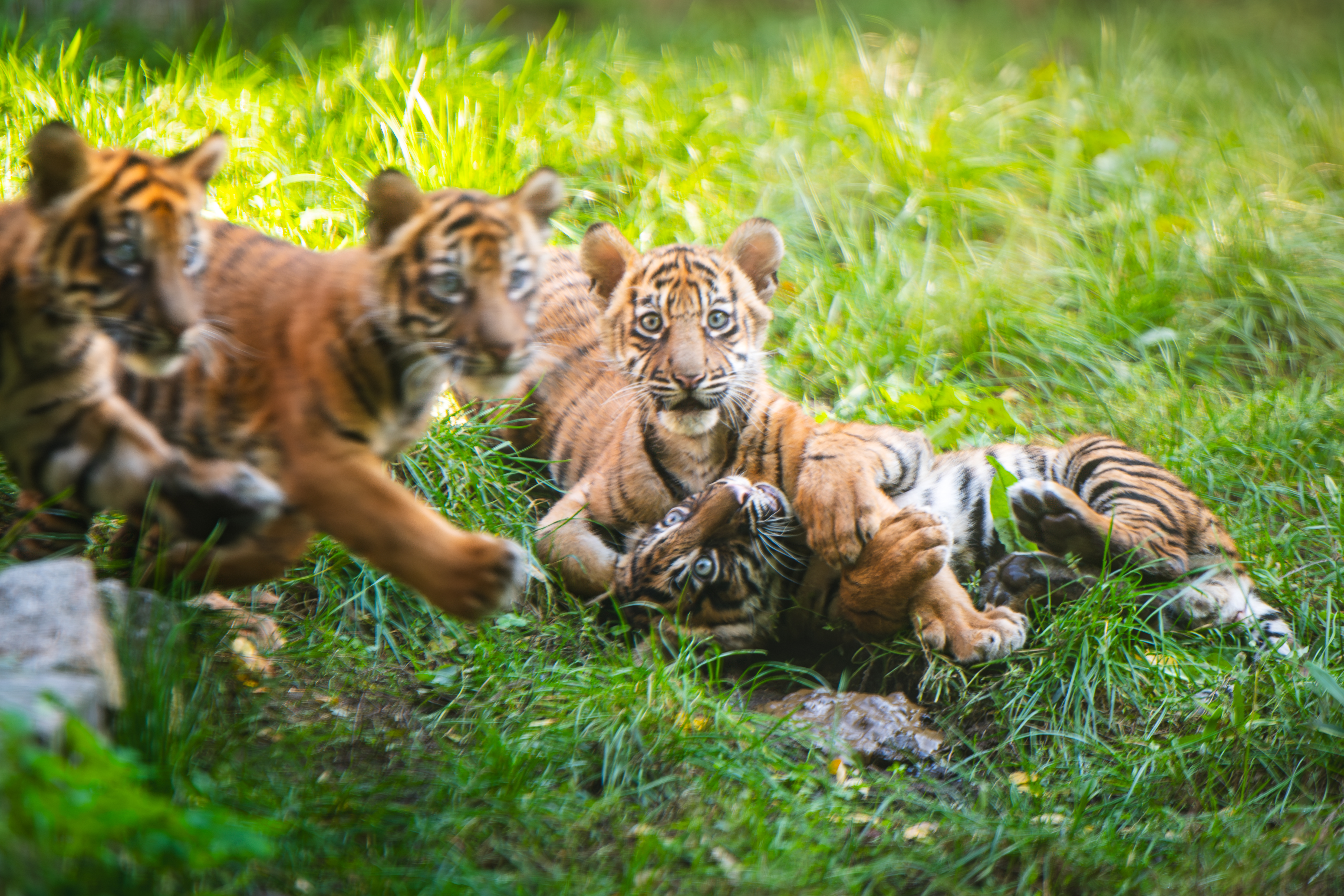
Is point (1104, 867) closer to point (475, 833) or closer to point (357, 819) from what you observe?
point (475, 833)

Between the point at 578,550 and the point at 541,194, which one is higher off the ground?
the point at 541,194

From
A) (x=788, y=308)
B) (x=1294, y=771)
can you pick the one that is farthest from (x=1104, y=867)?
(x=788, y=308)

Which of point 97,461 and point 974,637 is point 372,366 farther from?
point 974,637

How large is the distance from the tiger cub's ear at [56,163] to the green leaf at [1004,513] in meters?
3.23

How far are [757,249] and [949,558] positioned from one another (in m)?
1.36

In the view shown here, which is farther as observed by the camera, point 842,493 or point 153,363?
point 842,493

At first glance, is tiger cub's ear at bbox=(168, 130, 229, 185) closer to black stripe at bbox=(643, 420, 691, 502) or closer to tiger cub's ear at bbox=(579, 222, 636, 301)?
tiger cub's ear at bbox=(579, 222, 636, 301)

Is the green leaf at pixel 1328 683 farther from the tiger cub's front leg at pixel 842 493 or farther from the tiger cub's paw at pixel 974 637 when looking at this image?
the tiger cub's front leg at pixel 842 493

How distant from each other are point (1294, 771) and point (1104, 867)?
914 mm

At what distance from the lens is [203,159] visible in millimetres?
2139

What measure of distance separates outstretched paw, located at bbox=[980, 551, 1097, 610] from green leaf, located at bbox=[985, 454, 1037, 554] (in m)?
0.14

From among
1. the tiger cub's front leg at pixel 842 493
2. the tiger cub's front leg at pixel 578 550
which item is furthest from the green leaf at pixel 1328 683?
the tiger cub's front leg at pixel 578 550

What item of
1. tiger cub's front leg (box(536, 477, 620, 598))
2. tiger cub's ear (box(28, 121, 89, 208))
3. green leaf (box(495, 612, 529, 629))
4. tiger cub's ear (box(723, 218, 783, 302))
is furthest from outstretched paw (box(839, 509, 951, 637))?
tiger cub's ear (box(28, 121, 89, 208))

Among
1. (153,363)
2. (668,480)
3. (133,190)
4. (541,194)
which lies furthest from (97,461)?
(668,480)
